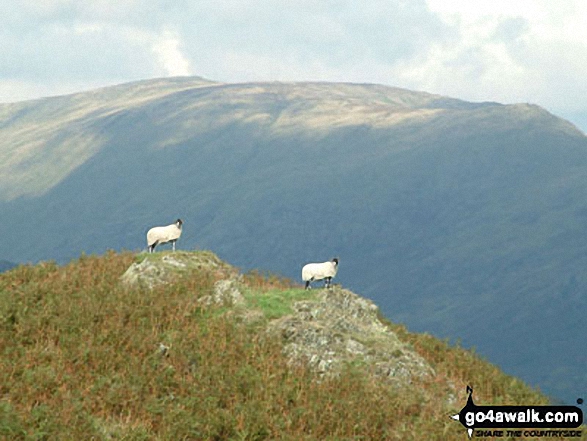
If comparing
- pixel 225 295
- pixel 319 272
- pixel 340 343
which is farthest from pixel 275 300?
pixel 340 343

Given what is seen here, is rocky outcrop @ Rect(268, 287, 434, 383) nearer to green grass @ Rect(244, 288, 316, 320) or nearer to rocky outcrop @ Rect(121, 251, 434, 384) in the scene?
rocky outcrop @ Rect(121, 251, 434, 384)

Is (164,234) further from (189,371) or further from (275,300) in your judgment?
(189,371)

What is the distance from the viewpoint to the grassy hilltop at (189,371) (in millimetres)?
15180

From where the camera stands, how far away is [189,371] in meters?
17.5

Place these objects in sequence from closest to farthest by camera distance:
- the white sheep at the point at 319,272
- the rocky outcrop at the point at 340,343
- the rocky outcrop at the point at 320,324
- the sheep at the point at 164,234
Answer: the rocky outcrop at the point at 340,343 < the rocky outcrop at the point at 320,324 < the white sheep at the point at 319,272 < the sheep at the point at 164,234

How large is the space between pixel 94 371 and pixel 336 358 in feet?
18.1

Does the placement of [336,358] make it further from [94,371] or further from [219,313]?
[94,371]

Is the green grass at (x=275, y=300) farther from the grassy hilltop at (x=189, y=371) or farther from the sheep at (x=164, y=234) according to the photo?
the sheep at (x=164, y=234)

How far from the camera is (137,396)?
15.8 m

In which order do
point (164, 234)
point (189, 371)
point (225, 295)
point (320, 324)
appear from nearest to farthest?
point (189, 371), point (320, 324), point (225, 295), point (164, 234)

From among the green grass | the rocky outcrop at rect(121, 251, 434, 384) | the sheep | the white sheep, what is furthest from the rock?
the sheep

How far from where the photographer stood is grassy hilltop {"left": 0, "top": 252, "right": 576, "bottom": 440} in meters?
15.2

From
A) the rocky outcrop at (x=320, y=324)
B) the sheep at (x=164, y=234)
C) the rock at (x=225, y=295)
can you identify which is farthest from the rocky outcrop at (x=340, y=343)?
the sheep at (x=164, y=234)

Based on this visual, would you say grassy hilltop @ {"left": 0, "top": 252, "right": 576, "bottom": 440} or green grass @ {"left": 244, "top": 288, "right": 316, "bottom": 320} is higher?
green grass @ {"left": 244, "top": 288, "right": 316, "bottom": 320}
